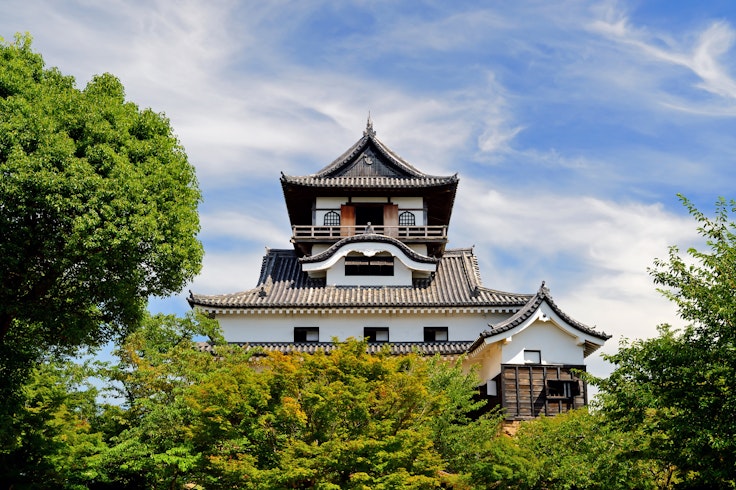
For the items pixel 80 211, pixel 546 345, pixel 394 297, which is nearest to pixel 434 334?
pixel 394 297

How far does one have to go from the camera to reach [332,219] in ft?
118

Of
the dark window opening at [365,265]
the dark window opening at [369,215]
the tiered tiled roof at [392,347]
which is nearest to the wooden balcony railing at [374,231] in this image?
the dark window opening at [369,215]

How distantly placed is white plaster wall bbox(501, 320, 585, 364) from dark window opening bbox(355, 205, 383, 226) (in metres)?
10.9

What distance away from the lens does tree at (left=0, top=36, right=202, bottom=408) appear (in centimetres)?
1520

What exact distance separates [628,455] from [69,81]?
1572cm

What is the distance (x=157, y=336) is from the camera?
83.2 feet

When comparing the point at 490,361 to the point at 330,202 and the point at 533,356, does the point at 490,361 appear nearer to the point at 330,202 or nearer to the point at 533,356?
the point at 533,356

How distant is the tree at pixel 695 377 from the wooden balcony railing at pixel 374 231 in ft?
70.4

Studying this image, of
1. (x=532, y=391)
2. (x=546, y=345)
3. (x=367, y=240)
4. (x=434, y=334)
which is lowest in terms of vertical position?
(x=532, y=391)

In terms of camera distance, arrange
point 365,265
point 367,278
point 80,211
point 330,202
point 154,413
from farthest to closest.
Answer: point 330,202
point 365,265
point 367,278
point 154,413
point 80,211

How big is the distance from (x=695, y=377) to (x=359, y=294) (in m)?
21.3

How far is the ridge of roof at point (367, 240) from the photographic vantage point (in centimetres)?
3294

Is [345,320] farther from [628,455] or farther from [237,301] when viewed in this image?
[628,455]

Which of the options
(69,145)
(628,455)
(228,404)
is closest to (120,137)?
(69,145)
